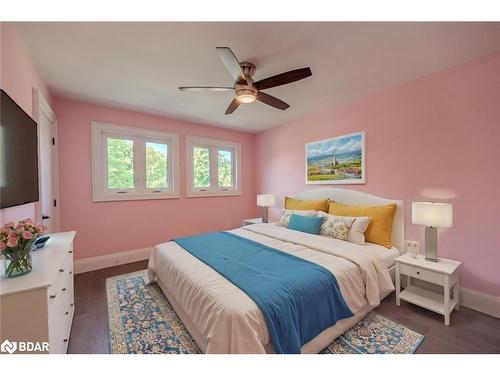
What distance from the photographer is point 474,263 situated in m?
2.05

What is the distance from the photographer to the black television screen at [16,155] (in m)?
1.24

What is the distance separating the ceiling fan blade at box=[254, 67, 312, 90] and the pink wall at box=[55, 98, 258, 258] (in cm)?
235

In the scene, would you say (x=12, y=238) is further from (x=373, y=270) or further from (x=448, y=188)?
(x=448, y=188)

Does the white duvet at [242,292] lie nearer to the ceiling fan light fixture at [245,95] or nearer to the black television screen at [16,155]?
the black television screen at [16,155]

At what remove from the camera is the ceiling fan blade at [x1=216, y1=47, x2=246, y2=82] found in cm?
149

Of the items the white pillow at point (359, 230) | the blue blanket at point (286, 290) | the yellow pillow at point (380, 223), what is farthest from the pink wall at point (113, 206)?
the yellow pillow at point (380, 223)

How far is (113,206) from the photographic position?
3.25 m

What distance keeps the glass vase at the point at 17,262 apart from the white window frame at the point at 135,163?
224 centimetres

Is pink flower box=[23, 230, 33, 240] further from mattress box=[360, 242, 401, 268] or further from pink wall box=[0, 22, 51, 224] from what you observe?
mattress box=[360, 242, 401, 268]

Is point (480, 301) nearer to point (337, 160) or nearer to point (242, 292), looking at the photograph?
point (337, 160)

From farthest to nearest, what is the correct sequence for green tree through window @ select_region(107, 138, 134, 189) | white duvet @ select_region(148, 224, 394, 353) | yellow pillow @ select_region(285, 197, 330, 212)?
1. green tree through window @ select_region(107, 138, 134, 189)
2. yellow pillow @ select_region(285, 197, 330, 212)
3. white duvet @ select_region(148, 224, 394, 353)

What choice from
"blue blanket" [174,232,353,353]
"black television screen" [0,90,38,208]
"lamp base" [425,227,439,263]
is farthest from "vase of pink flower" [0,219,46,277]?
"lamp base" [425,227,439,263]

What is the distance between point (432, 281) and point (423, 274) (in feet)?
0.25
